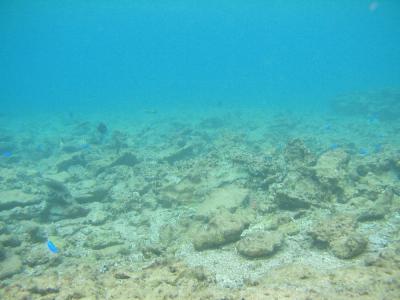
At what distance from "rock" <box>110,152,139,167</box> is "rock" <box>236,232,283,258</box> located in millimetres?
9521

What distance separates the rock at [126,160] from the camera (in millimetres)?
14641

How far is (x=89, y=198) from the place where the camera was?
11484mm

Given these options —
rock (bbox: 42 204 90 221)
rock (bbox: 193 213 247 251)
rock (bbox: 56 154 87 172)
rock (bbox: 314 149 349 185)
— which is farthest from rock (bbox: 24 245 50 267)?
rock (bbox: 56 154 87 172)

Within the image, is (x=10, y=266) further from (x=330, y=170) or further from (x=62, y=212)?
(x=330, y=170)

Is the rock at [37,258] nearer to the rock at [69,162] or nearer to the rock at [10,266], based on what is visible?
the rock at [10,266]

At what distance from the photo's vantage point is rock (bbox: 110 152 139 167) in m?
14.6

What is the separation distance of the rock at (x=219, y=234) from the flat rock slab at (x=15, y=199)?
6.77m

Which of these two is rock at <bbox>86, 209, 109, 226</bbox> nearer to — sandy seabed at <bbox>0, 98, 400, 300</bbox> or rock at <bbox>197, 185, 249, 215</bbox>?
sandy seabed at <bbox>0, 98, 400, 300</bbox>

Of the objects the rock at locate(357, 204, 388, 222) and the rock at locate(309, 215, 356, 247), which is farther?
the rock at locate(357, 204, 388, 222)

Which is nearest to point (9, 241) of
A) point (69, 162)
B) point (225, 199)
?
point (225, 199)

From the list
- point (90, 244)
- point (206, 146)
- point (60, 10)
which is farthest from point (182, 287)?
point (60, 10)

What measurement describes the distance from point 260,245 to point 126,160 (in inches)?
392

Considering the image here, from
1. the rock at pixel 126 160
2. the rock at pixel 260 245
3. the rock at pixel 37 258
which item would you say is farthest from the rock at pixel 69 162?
the rock at pixel 260 245

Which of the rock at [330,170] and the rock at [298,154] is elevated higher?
the rock at [330,170]
